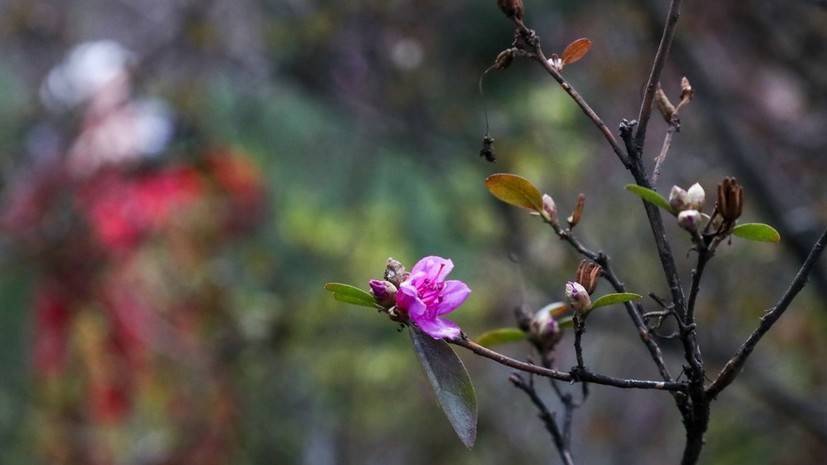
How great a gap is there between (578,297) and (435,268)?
95 millimetres

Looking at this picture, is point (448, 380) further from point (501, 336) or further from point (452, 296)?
point (501, 336)

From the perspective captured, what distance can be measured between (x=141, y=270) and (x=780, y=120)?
6.88 feet

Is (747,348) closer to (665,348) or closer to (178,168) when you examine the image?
(665,348)

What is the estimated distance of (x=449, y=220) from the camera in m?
2.90

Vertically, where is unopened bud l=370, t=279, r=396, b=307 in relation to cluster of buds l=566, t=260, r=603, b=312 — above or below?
above

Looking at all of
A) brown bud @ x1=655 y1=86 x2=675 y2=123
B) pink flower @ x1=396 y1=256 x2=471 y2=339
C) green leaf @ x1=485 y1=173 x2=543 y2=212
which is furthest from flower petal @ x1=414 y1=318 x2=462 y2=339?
brown bud @ x1=655 y1=86 x2=675 y2=123

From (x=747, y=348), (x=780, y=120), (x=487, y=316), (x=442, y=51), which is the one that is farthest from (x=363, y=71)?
(x=747, y=348)

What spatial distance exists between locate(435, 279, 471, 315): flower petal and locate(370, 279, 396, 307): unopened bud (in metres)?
0.03

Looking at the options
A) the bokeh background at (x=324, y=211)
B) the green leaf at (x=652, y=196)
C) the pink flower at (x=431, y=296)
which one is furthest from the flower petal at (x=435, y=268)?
the bokeh background at (x=324, y=211)

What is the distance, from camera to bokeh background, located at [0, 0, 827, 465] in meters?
2.62

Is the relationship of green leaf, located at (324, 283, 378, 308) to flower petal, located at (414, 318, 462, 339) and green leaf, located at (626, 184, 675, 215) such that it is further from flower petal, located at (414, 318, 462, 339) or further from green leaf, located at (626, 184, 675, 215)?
green leaf, located at (626, 184, 675, 215)

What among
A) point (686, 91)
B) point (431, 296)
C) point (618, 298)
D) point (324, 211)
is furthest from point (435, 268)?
point (324, 211)

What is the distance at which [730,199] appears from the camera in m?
0.60

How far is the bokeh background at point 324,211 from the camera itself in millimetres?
2625
